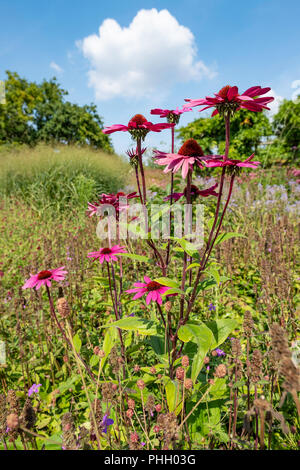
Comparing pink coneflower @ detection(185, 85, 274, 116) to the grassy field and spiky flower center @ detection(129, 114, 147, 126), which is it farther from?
the grassy field

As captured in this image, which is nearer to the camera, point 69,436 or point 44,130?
point 69,436

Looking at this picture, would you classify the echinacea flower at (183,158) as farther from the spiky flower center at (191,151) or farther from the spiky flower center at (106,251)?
the spiky flower center at (106,251)

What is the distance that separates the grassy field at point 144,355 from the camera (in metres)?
0.94

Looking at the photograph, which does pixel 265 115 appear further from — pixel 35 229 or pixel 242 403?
pixel 242 403

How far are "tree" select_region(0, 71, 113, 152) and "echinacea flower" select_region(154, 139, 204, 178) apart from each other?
20802 millimetres

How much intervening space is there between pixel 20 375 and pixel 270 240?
2591mm

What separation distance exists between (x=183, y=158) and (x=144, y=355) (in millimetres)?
1389

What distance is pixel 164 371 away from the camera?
4.42 feet

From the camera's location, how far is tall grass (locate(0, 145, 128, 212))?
6457 millimetres

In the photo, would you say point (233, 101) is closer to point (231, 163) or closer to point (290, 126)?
point (231, 163)

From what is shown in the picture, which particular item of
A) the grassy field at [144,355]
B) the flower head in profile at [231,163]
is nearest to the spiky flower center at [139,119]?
the flower head in profile at [231,163]

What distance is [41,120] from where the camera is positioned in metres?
23.9

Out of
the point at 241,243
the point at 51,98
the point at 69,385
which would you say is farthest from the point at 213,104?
the point at 51,98

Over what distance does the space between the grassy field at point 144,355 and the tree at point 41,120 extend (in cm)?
1850
